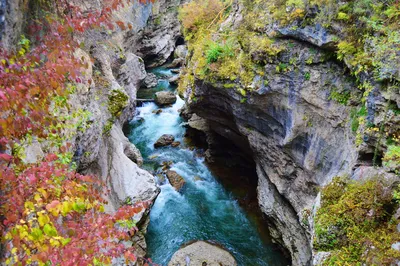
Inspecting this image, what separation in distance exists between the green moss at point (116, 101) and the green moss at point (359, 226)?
7583mm

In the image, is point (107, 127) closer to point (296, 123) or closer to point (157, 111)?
point (296, 123)

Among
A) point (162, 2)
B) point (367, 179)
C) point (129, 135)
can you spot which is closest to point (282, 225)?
point (367, 179)

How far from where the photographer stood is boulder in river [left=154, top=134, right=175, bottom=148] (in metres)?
16.6

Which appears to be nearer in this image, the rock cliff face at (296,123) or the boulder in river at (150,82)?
the rock cliff face at (296,123)

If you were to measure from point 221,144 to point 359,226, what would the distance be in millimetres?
10199

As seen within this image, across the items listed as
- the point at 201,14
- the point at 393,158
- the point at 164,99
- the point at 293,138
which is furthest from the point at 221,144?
the point at 393,158

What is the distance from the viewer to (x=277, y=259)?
32.2 ft

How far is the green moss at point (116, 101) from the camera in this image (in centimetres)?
993

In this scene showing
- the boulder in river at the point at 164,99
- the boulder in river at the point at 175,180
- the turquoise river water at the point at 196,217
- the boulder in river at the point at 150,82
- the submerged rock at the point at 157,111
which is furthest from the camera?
the boulder in river at the point at 150,82

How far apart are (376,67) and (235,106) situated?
17.0 ft

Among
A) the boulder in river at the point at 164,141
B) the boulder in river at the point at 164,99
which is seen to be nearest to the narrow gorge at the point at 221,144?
the boulder in river at the point at 164,141

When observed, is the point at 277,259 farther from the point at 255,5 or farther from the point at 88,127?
the point at 255,5

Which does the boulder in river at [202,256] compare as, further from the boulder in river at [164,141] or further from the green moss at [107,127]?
the boulder in river at [164,141]

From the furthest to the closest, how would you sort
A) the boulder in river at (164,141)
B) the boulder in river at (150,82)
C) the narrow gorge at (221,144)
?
the boulder in river at (150,82) < the boulder in river at (164,141) < the narrow gorge at (221,144)
